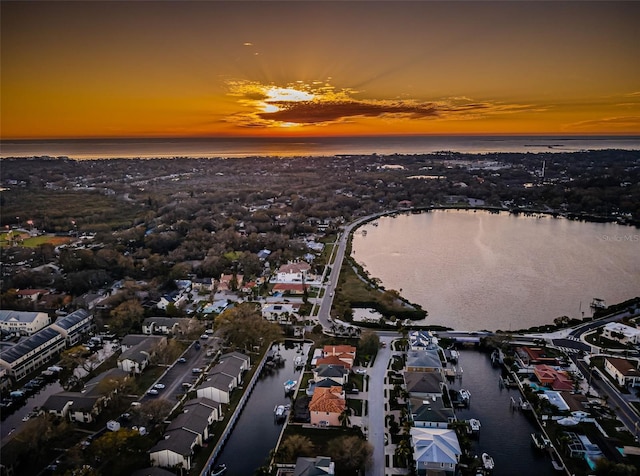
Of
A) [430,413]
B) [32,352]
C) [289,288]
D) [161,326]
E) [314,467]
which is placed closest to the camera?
[314,467]

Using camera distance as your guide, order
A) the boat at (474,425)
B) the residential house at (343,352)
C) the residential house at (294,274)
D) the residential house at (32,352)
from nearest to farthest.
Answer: the boat at (474,425), the residential house at (32,352), the residential house at (343,352), the residential house at (294,274)

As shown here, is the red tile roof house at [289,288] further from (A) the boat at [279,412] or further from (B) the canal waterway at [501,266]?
(A) the boat at [279,412]

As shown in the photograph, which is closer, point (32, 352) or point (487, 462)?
point (487, 462)

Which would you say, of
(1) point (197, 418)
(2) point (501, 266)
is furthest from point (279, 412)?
(2) point (501, 266)

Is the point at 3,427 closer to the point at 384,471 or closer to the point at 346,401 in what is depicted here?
the point at 346,401

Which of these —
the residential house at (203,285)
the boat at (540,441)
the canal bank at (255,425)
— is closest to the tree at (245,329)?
the canal bank at (255,425)

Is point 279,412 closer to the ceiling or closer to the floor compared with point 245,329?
closer to the floor

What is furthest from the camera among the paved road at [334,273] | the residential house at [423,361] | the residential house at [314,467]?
the paved road at [334,273]

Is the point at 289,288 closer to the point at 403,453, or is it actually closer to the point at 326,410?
the point at 326,410
